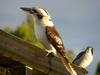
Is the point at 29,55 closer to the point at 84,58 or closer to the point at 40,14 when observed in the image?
the point at 40,14

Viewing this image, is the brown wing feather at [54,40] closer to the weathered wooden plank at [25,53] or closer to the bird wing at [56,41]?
the bird wing at [56,41]

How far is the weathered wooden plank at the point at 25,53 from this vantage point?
625 centimetres

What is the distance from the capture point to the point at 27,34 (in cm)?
2714

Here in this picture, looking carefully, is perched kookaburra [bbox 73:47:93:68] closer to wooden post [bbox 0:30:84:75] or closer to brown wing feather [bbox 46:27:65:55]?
brown wing feather [bbox 46:27:65:55]

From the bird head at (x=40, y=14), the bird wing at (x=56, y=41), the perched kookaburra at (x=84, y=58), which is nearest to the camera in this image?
the bird head at (x=40, y=14)

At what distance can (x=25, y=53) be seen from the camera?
260 inches

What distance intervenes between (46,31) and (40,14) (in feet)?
0.97

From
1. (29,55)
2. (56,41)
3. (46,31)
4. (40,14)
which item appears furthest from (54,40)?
(29,55)

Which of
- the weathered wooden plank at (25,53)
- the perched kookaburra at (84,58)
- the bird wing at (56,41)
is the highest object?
the weathered wooden plank at (25,53)

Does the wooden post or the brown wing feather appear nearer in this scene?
the wooden post

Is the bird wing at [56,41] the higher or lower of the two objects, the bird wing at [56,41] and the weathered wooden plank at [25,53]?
the lower

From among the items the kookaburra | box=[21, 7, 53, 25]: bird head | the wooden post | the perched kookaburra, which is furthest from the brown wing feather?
the perched kookaburra

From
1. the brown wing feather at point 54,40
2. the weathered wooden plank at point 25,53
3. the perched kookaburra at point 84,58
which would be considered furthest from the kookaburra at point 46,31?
the perched kookaburra at point 84,58

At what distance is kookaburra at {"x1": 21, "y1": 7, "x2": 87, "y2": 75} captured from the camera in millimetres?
8039
